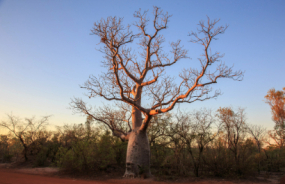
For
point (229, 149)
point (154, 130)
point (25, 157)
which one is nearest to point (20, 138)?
point (25, 157)

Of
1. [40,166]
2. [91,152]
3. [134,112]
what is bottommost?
[40,166]

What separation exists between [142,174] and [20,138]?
10.0 m

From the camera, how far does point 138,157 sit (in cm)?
741

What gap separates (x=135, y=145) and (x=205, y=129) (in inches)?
115

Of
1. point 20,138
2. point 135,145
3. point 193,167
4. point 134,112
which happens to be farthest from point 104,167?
point 20,138

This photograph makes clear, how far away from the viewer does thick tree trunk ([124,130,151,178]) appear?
23.9 feet

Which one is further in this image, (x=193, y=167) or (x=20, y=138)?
(x=20, y=138)

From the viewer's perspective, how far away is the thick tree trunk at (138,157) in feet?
23.9

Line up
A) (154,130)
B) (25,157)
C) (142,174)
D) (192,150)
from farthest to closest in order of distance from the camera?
1. (25,157)
2. (154,130)
3. (192,150)
4. (142,174)

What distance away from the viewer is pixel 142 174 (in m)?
7.16

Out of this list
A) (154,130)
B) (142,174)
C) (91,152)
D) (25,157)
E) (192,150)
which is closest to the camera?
(142,174)

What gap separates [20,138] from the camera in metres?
12.9

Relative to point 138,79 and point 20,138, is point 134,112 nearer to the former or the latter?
point 138,79

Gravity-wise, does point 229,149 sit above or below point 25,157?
above
